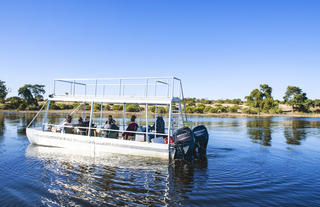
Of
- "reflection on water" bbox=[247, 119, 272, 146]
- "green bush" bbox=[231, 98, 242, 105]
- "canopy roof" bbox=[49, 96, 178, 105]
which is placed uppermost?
"green bush" bbox=[231, 98, 242, 105]

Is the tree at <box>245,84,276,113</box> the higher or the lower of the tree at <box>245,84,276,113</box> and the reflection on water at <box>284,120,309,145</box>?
the higher

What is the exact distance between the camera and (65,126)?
1290 cm

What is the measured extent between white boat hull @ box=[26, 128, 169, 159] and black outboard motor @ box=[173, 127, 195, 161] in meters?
0.52

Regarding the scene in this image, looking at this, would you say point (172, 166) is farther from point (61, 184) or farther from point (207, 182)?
point (61, 184)

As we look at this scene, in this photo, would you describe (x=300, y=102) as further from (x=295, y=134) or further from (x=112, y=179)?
(x=112, y=179)

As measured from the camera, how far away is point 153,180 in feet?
28.2

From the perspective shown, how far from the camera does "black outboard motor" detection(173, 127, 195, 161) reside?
34.7 feet

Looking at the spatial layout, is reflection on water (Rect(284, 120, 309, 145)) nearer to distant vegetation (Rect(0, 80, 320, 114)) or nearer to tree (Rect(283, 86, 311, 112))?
distant vegetation (Rect(0, 80, 320, 114))

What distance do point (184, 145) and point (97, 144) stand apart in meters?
4.84

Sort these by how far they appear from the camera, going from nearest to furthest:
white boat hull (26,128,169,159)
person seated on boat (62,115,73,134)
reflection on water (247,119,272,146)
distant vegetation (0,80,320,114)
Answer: white boat hull (26,128,169,159) < person seated on boat (62,115,73,134) < reflection on water (247,119,272,146) < distant vegetation (0,80,320,114)

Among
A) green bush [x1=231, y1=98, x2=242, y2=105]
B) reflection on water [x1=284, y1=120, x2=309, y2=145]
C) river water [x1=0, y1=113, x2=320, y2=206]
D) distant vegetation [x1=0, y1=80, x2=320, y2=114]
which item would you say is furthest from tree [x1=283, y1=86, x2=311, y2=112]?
river water [x1=0, y1=113, x2=320, y2=206]

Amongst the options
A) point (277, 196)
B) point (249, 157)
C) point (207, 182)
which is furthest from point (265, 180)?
point (249, 157)

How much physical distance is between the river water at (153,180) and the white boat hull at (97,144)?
406 mm

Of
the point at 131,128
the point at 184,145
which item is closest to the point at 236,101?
the point at 131,128
